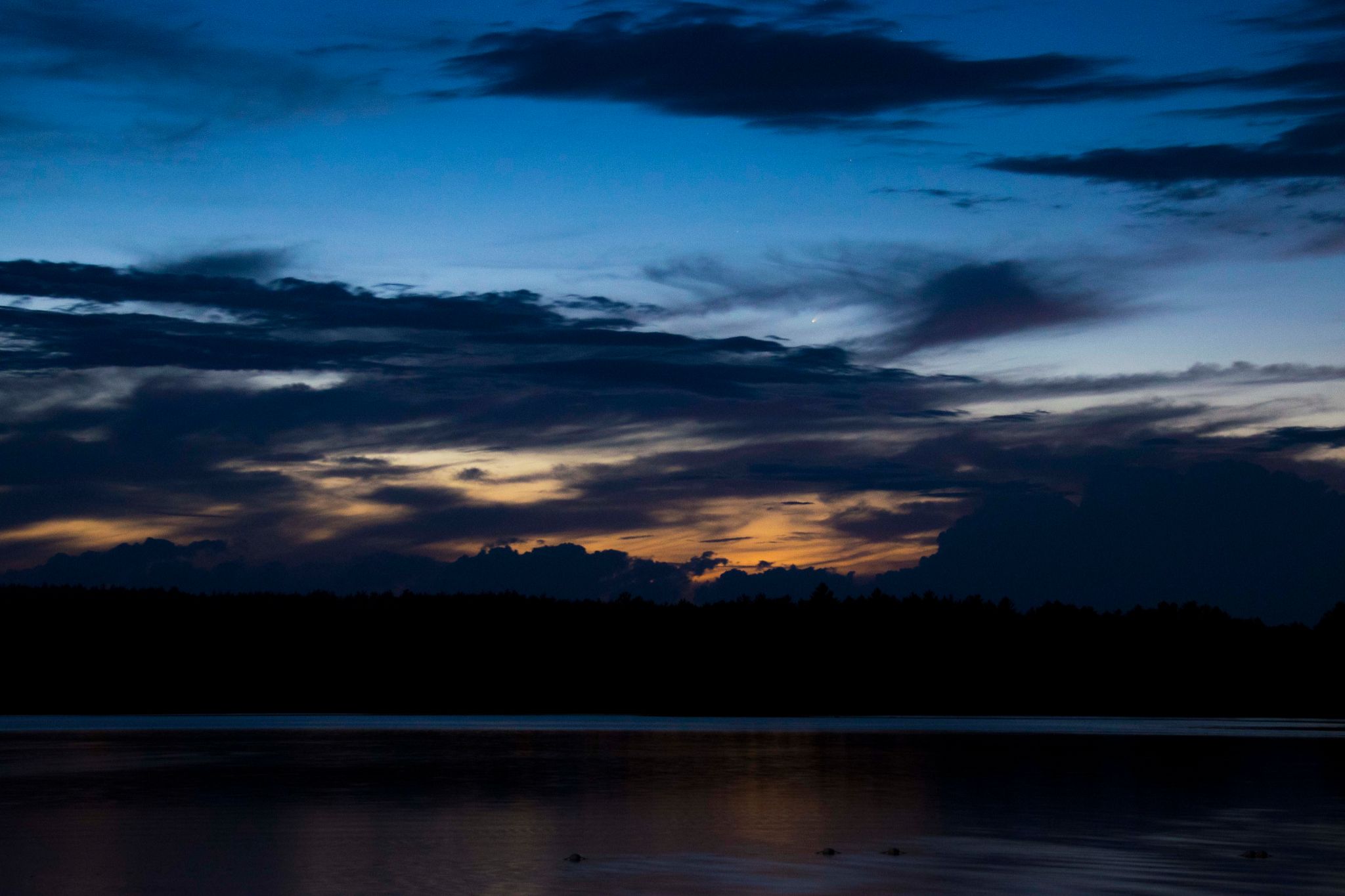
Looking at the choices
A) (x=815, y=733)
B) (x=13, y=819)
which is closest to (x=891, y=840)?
(x=13, y=819)

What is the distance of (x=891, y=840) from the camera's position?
1453 inches

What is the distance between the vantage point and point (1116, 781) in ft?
194

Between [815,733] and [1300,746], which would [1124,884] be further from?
[815,733]

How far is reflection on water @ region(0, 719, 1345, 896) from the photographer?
97.8 feet

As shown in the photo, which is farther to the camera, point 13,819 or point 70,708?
point 70,708

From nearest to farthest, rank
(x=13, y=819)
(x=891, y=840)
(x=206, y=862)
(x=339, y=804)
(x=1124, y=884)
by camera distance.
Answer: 1. (x=1124, y=884)
2. (x=206, y=862)
3. (x=891, y=840)
4. (x=13, y=819)
5. (x=339, y=804)

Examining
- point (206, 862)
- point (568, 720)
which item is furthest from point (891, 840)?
point (568, 720)

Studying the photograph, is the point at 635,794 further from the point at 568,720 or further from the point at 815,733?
the point at 568,720

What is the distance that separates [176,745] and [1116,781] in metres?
52.2

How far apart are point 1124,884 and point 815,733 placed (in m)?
85.9

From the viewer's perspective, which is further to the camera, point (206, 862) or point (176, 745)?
point (176, 745)

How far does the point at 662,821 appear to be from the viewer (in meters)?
41.8

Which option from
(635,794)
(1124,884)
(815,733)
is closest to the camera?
(1124,884)

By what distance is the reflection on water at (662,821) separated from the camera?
29797mm
